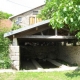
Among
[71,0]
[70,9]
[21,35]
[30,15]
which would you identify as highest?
[30,15]

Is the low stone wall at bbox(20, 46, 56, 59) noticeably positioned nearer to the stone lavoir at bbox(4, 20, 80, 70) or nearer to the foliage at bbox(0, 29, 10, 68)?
the stone lavoir at bbox(4, 20, 80, 70)

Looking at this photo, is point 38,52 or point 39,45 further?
point 39,45

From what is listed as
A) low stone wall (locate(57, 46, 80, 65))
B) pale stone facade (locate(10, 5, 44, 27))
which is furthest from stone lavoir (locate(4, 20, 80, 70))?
pale stone facade (locate(10, 5, 44, 27))

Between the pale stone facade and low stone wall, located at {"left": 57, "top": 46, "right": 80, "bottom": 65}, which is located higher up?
the pale stone facade

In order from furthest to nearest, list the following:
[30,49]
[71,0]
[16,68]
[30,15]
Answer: [30,15] < [30,49] < [16,68] < [71,0]

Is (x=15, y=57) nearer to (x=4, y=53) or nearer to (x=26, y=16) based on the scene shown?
(x=4, y=53)

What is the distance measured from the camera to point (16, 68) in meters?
11.3

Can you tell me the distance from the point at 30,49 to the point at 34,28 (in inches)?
373

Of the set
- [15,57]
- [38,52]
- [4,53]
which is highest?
[4,53]

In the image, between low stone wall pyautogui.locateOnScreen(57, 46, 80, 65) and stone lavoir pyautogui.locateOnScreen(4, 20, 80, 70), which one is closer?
stone lavoir pyautogui.locateOnScreen(4, 20, 80, 70)

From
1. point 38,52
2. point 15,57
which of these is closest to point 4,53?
point 15,57

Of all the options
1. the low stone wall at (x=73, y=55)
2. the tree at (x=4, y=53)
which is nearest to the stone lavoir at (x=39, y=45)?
the low stone wall at (x=73, y=55)

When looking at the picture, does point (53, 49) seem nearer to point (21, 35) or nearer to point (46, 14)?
point (46, 14)

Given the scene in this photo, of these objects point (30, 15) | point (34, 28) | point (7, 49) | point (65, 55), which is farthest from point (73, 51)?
point (30, 15)
